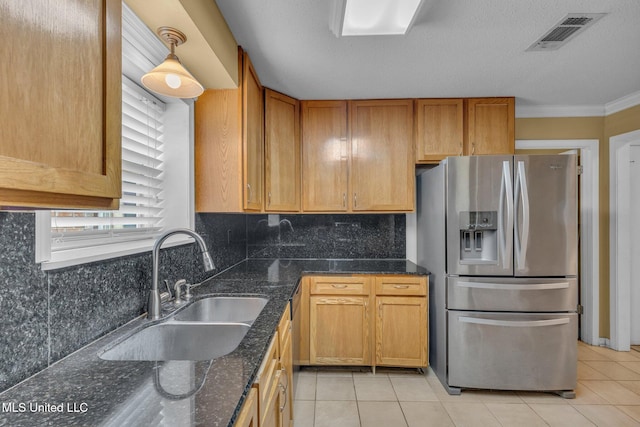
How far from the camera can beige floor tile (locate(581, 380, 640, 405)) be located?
2.20 meters

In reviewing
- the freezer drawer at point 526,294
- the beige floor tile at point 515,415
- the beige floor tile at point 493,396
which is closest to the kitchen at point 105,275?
the freezer drawer at point 526,294

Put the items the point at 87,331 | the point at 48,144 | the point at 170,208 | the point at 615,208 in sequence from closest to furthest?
the point at 48,144 → the point at 87,331 → the point at 170,208 → the point at 615,208

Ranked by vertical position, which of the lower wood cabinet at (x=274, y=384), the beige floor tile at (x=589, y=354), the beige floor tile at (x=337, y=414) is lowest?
the beige floor tile at (x=337, y=414)

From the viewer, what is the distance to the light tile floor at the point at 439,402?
1992 millimetres

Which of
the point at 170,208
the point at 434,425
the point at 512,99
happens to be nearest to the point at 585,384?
the point at 434,425

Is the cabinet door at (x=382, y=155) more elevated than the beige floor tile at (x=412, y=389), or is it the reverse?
the cabinet door at (x=382, y=155)

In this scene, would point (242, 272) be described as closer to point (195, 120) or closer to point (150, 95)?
point (195, 120)

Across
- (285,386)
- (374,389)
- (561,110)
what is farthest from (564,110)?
(285,386)

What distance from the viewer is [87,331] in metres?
1.08

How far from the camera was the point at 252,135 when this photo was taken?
215 cm

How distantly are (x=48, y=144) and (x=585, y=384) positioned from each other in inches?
Result: 132

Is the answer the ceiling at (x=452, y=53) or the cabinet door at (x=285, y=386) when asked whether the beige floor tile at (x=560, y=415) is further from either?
the ceiling at (x=452, y=53)

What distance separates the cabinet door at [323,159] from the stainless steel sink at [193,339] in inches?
63.3

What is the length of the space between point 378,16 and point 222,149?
3.67 feet
